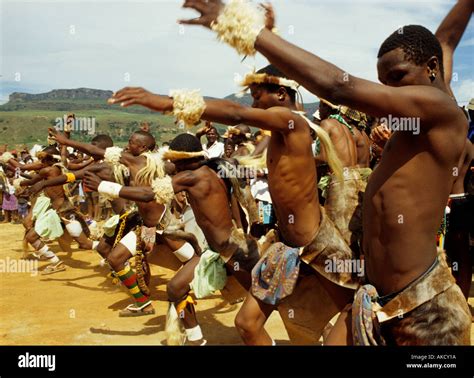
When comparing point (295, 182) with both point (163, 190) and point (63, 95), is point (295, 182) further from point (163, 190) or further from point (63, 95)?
point (63, 95)

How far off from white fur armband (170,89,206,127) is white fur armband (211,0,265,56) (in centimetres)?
37

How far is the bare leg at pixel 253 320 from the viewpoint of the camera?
3607mm

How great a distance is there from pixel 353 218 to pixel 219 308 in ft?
10.2

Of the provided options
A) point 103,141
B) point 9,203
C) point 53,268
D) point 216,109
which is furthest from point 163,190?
point 9,203

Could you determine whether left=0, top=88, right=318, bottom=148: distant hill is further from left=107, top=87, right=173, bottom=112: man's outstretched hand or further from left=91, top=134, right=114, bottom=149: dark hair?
left=107, top=87, right=173, bottom=112: man's outstretched hand

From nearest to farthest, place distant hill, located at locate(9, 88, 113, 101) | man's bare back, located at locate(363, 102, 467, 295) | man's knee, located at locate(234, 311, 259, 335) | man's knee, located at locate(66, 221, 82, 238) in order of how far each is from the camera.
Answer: man's bare back, located at locate(363, 102, 467, 295)
man's knee, located at locate(234, 311, 259, 335)
man's knee, located at locate(66, 221, 82, 238)
distant hill, located at locate(9, 88, 113, 101)

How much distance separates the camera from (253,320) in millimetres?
3607

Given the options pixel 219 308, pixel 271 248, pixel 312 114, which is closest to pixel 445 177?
pixel 271 248

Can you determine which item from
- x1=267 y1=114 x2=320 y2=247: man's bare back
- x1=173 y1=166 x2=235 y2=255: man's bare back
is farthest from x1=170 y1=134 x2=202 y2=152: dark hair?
x1=267 y1=114 x2=320 y2=247: man's bare back

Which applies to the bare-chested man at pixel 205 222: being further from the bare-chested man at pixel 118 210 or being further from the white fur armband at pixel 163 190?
the bare-chested man at pixel 118 210

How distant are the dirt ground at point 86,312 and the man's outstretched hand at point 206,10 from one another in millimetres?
3677

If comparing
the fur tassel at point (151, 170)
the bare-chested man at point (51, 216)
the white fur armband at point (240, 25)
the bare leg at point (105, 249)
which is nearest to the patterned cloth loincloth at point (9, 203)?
the bare-chested man at point (51, 216)

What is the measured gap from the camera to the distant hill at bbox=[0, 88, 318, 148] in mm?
50769

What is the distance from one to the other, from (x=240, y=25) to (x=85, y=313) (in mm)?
5298
